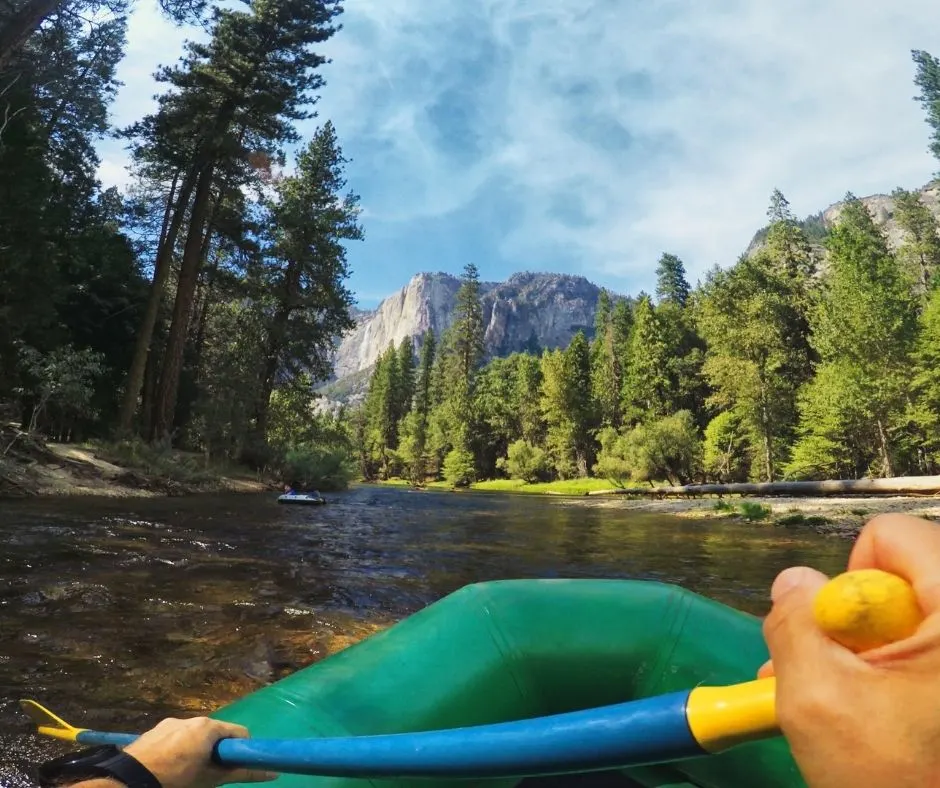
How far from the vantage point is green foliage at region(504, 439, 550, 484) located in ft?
176

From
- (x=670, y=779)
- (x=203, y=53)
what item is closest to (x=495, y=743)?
(x=670, y=779)

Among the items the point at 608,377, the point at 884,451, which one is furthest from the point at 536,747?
the point at 608,377

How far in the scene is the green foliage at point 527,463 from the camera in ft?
176

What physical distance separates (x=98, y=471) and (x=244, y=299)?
1343 centimetres

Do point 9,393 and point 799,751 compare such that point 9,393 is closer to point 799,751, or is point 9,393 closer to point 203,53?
point 203,53

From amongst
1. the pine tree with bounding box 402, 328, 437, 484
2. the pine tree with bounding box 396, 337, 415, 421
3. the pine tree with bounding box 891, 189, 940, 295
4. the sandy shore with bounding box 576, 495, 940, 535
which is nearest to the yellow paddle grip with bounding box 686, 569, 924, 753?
the sandy shore with bounding box 576, 495, 940, 535

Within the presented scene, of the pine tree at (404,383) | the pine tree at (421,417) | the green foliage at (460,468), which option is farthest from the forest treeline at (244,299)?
the pine tree at (404,383)

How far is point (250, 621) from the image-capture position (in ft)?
14.3

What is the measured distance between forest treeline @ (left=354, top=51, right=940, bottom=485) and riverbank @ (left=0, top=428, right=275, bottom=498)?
25.1 m

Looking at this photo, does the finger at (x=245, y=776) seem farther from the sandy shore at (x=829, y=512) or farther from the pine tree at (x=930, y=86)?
the pine tree at (x=930, y=86)

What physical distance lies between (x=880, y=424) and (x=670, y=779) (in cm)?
2935

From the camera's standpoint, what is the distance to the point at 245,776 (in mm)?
1279

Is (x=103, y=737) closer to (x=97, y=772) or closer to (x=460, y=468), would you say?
(x=97, y=772)

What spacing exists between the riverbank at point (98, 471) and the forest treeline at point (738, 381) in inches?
989
